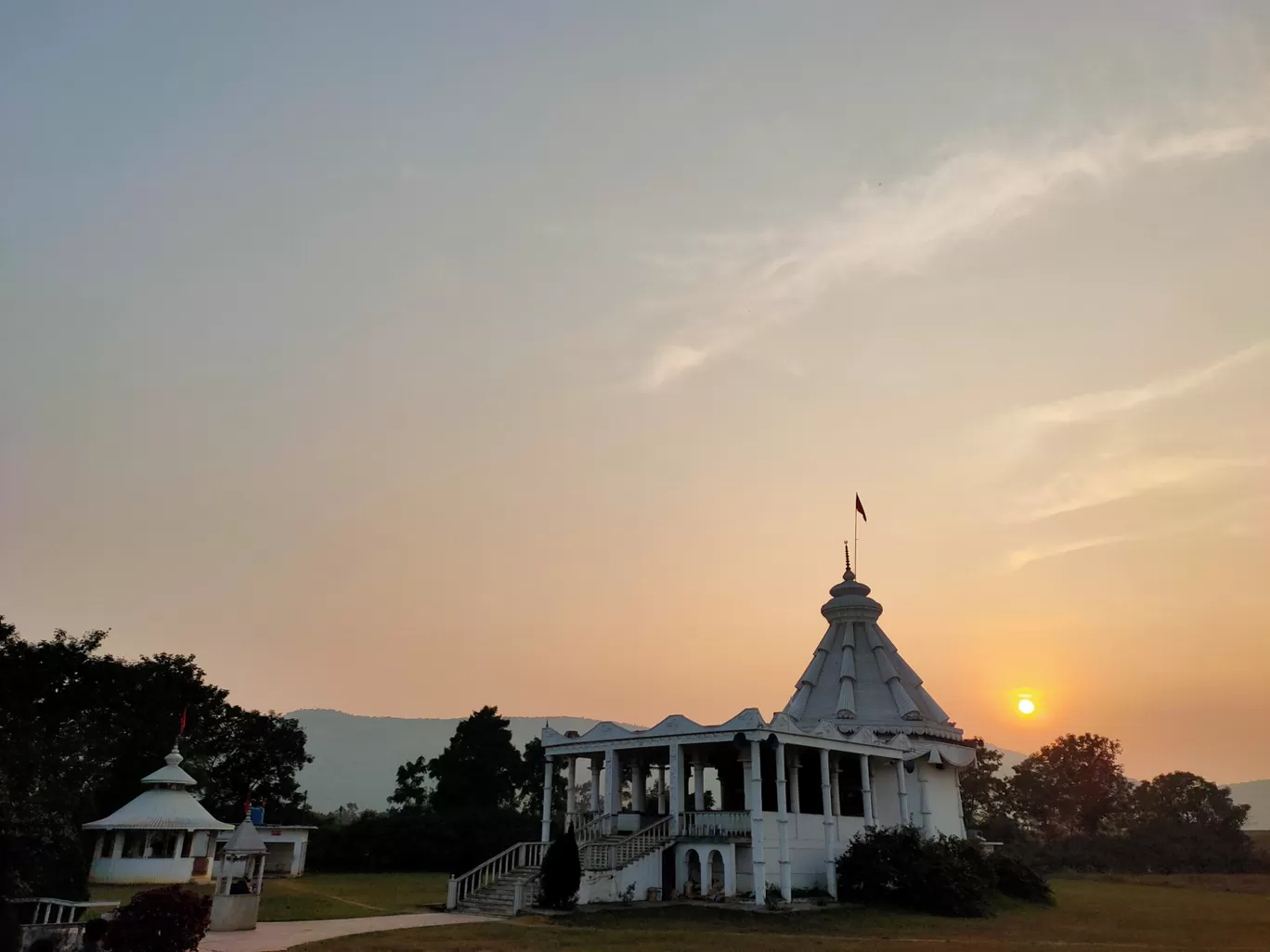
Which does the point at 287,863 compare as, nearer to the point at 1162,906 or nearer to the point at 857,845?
the point at 857,845

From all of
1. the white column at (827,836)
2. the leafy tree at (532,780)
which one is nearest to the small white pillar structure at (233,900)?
the white column at (827,836)

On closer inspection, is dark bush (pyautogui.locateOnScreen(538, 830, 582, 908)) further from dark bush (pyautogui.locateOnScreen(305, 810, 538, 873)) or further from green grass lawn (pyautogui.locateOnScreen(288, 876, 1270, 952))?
dark bush (pyautogui.locateOnScreen(305, 810, 538, 873))

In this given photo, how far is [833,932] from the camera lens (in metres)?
22.3

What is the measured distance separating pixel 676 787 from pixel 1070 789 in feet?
204

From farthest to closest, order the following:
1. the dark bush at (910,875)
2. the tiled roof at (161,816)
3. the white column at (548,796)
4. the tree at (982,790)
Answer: the tree at (982,790) < the tiled roof at (161,816) < the white column at (548,796) < the dark bush at (910,875)

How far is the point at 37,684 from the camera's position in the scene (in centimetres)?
3969

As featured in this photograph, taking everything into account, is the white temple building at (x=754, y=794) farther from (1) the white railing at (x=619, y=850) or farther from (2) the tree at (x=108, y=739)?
(2) the tree at (x=108, y=739)

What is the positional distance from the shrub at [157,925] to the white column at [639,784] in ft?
66.4

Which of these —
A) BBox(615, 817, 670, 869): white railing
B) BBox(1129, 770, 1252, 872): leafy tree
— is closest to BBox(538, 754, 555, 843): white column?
BBox(615, 817, 670, 869): white railing

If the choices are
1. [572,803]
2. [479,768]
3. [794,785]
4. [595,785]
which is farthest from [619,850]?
[479,768]

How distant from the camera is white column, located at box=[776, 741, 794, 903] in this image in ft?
85.1

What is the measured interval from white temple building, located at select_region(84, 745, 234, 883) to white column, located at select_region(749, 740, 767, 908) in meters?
21.2

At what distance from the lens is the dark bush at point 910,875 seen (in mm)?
27219

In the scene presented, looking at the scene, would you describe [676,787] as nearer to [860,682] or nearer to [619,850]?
[619,850]
